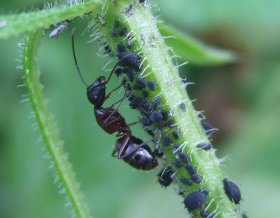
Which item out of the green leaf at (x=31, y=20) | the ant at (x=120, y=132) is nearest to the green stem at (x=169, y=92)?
the green leaf at (x=31, y=20)

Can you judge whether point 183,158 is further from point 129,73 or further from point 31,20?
point 31,20

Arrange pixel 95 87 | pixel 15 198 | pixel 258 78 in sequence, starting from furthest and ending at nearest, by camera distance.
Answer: pixel 258 78 < pixel 15 198 < pixel 95 87

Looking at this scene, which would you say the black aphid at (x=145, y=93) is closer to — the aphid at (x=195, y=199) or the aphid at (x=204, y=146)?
the aphid at (x=204, y=146)

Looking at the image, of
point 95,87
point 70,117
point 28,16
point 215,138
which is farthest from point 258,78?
point 28,16

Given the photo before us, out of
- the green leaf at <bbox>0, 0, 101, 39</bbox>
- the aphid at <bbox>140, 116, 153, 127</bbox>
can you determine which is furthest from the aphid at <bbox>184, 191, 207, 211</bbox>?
the green leaf at <bbox>0, 0, 101, 39</bbox>

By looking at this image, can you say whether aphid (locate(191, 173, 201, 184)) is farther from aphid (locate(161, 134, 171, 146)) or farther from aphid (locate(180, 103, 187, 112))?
aphid (locate(180, 103, 187, 112))

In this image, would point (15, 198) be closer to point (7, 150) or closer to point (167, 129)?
point (7, 150)

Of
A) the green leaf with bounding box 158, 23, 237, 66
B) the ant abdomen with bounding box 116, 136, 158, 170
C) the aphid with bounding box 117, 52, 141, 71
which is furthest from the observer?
the ant abdomen with bounding box 116, 136, 158, 170
